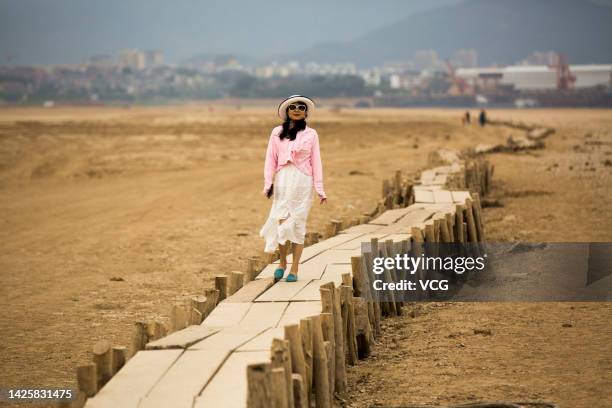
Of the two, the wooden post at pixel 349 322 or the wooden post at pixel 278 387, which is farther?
the wooden post at pixel 349 322

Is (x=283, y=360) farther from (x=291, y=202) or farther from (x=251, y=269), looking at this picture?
(x=251, y=269)

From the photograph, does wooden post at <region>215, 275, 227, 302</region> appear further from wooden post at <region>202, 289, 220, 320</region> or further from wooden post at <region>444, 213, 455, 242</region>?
wooden post at <region>444, 213, 455, 242</region>

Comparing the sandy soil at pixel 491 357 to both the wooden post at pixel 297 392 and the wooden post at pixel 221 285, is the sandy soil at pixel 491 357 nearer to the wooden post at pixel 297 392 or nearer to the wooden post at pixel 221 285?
the wooden post at pixel 221 285

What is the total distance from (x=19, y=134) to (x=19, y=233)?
24957mm

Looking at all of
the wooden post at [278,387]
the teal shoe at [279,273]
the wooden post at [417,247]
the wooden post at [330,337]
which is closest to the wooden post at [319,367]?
the wooden post at [330,337]

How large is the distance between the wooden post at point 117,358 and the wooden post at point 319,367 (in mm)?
1318

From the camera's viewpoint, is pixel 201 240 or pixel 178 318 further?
pixel 201 240

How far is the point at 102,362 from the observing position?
6617 millimetres

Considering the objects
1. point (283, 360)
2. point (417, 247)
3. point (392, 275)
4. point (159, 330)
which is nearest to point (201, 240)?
point (417, 247)

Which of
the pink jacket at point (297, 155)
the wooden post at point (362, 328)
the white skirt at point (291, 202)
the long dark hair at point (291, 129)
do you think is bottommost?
the wooden post at point (362, 328)

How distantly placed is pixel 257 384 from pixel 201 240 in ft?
37.2

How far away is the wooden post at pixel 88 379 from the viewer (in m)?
6.32

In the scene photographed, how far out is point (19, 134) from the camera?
42531 millimetres

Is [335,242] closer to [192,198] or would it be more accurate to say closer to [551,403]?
[551,403]
